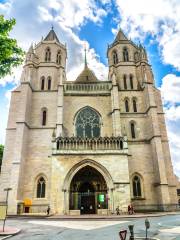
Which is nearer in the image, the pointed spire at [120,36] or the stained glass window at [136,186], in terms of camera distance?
the stained glass window at [136,186]

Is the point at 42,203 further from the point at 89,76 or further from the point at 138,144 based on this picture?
the point at 89,76

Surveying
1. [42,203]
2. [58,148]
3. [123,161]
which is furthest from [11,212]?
[123,161]

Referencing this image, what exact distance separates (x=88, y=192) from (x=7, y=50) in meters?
15.9

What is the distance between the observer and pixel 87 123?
26.9 m

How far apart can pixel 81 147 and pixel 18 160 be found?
6771mm

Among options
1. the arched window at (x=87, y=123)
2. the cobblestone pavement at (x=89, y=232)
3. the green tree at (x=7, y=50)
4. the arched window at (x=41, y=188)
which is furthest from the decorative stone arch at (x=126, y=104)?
the green tree at (x=7, y=50)

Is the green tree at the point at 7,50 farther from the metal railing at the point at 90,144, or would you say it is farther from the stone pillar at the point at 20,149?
the stone pillar at the point at 20,149

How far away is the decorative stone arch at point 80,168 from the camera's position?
19.0 metres

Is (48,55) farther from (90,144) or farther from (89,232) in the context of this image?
(89,232)

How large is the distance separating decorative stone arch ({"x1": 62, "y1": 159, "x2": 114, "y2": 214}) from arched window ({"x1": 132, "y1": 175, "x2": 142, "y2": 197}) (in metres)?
5.19

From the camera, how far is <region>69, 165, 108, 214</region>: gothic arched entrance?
20675mm

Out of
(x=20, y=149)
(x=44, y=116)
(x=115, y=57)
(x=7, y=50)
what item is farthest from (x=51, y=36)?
(x=7, y=50)

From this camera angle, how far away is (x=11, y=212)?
19984mm

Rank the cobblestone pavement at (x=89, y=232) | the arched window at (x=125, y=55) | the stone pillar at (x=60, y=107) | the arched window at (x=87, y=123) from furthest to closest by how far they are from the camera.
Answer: the arched window at (x=125, y=55) < the arched window at (x=87, y=123) < the stone pillar at (x=60, y=107) < the cobblestone pavement at (x=89, y=232)
